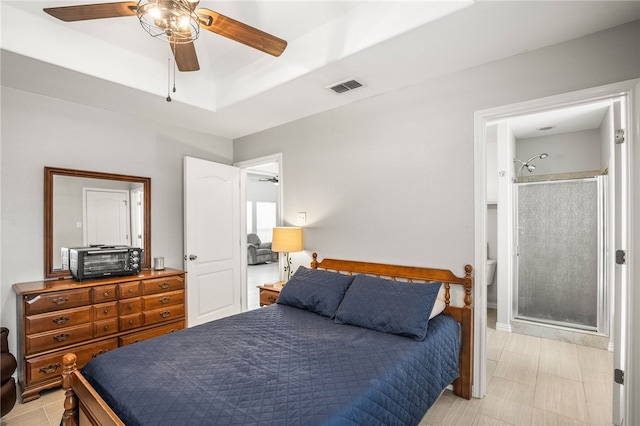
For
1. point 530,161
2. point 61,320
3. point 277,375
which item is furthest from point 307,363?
point 530,161

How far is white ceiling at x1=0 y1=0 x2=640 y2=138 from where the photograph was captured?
188 centimetres

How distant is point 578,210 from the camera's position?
3816 millimetres

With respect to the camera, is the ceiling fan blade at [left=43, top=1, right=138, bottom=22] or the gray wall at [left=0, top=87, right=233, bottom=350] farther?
the gray wall at [left=0, top=87, right=233, bottom=350]

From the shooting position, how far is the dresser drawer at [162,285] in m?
3.13

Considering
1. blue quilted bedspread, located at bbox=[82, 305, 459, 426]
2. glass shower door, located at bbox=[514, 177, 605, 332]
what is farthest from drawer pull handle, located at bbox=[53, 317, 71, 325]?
glass shower door, located at bbox=[514, 177, 605, 332]

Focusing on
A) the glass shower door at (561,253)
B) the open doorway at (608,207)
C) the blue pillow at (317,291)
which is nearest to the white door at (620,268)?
the open doorway at (608,207)

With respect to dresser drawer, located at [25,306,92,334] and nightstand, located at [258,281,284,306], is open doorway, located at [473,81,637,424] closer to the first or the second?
Result: nightstand, located at [258,281,284,306]

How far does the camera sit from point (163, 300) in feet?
10.6

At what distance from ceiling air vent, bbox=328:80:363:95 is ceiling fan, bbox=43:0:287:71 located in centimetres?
88

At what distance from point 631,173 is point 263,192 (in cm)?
936

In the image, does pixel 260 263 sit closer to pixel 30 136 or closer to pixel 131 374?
pixel 30 136

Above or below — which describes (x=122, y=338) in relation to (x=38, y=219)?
below

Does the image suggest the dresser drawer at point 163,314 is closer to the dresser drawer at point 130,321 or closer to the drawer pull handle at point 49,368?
the dresser drawer at point 130,321

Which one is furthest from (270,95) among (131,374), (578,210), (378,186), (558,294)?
(558,294)
